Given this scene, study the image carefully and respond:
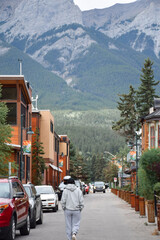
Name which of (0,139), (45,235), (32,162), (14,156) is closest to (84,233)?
(45,235)

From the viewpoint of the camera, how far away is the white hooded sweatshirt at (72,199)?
52.6ft

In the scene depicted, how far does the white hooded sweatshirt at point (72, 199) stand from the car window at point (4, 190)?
2037mm

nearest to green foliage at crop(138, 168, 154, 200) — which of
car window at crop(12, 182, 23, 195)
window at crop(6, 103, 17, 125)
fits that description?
car window at crop(12, 182, 23, 195)

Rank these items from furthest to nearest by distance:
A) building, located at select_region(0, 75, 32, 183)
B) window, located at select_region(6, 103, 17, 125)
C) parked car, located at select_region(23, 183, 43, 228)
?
window, located at select_region(6, 103, 17, 125) → building, located at select_region(0, 75, 32, 183) → parked car, located at select_region(23, 183, 43, 228)

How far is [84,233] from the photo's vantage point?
64.2 feet

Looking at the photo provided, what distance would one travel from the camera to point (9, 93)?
2144 inches

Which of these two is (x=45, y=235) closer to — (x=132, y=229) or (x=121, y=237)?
(x=121, y=237)

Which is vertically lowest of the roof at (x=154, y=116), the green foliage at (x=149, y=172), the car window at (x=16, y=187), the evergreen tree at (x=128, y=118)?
the car window at (x=16, y=187)

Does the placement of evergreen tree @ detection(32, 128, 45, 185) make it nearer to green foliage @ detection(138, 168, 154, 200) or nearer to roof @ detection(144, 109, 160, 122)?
roof @ detection(144, 109, 160, 122)

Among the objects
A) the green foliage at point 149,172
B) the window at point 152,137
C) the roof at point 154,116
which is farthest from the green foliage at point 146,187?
the window at point 152,137

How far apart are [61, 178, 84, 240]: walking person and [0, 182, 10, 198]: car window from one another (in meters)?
2.04

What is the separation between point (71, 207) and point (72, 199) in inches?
8.9

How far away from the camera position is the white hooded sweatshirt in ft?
52.6

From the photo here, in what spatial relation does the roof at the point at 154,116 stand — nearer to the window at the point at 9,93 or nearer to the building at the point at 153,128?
the building at the point at 153,128
